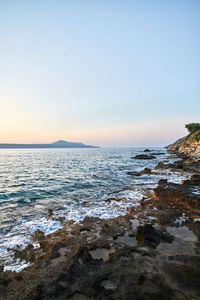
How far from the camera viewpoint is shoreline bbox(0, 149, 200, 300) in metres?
4.66

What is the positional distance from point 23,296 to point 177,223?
28.8 feet

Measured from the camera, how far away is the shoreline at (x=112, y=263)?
15.3ft

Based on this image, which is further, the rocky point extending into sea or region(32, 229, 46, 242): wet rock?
region(32, 229, 46, 242): wet rock

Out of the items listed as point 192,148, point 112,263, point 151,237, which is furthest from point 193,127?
point 112,263

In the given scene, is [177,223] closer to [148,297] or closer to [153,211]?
[153,211]

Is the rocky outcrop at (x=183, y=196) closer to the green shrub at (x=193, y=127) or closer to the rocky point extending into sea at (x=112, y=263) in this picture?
the rocky point extending into sea at (x=112, y=263)

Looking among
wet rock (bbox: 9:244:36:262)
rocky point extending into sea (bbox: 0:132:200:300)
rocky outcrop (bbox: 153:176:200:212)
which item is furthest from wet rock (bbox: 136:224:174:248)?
rocky outcrop (bbox: 153:176:200:212)

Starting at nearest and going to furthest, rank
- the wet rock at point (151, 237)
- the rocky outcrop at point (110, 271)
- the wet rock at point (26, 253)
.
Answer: the rocky outcrop at point (110, 271)
the wet rock at point (26, 253)
the wet rock at point (151, 237)

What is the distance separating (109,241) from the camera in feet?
24.7

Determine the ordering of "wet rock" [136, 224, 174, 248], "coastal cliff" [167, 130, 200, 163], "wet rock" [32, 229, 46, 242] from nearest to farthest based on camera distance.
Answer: "wet rock" [136, 224, 174, 248] → "wet rock" [32, 229, 46, 242] → "coastal cliff" [167, 130, 200, 163]

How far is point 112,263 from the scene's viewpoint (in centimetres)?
580

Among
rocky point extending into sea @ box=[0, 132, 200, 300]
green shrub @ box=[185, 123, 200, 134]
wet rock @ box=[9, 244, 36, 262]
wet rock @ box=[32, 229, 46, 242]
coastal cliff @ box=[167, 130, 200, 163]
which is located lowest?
wet rock @ box=[32, 229, 46, 242]

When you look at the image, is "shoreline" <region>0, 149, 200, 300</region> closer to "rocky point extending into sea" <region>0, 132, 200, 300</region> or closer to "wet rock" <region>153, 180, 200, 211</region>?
"rocky point extending into sea" <region>0, 132, 200, 300</region>

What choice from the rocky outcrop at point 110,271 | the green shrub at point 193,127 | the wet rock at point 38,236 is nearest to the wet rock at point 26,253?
the rocky outcrop at point 110,271
